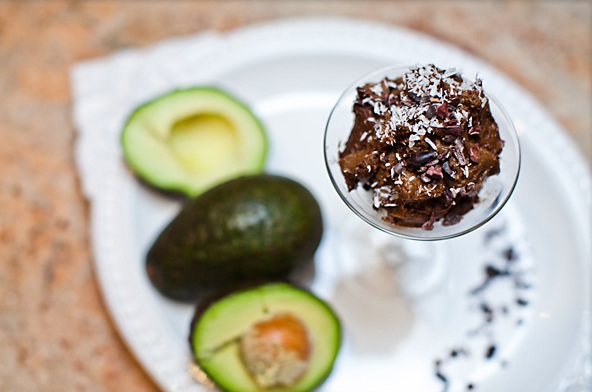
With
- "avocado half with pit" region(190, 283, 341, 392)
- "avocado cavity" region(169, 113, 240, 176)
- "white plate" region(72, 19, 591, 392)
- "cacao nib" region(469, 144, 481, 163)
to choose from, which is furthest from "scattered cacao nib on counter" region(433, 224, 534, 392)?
"avocado cavity" region(169, 113, 240, 176)

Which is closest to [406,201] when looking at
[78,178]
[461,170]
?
[461,170]

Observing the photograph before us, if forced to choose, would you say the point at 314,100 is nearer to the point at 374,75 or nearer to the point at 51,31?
the point at 374,75

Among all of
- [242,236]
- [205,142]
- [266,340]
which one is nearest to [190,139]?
[205,142]

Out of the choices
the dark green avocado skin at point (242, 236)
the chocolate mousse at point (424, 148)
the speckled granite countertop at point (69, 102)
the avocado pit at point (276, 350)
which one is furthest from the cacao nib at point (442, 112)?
the speckled granite countertop at point (69, 102)

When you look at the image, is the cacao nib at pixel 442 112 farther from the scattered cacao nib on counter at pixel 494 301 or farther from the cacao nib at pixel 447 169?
the scattered cacao nib on counter at pixel 494 301

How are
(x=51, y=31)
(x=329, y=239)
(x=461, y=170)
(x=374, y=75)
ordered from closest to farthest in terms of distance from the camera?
(x=461, y=170), (x=374, y=75), (x=329, y=239), (x=51, y=31)

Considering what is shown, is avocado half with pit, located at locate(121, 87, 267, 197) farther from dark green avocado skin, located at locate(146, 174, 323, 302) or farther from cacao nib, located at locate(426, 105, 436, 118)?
Result: cacao nib, located at locate(426, 105, 436, 118)

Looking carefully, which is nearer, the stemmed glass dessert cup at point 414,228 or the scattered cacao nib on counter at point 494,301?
the stemmed glass dessert cup at point 414,228

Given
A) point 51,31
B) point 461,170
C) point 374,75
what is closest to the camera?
point 461,170
